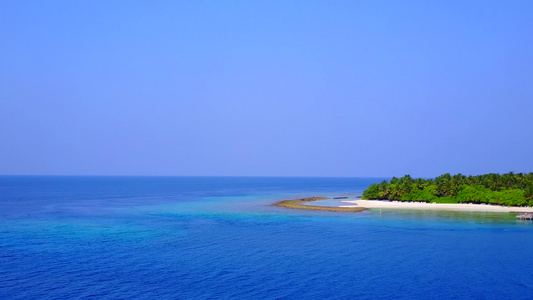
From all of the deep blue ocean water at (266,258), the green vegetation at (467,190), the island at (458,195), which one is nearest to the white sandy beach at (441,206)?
the island at (458,195)

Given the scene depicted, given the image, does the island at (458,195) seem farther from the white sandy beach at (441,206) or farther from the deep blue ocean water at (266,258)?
the deep blue ocean water at (266,258)

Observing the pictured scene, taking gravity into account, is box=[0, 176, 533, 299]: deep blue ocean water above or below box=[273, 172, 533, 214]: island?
below

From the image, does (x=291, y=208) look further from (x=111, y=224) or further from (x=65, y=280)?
(x=65, y=280)

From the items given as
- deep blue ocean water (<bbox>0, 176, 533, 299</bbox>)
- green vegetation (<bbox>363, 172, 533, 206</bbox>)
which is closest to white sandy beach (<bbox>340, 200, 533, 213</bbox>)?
green vegetation (<bbox>363, 172, 533, 206</bbox>)

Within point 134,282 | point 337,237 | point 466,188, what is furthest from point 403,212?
point 134,282

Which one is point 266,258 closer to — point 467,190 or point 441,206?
point 441,206

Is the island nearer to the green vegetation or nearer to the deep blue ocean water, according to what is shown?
the green vegetation

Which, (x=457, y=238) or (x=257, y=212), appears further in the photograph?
(x=257, y=212)

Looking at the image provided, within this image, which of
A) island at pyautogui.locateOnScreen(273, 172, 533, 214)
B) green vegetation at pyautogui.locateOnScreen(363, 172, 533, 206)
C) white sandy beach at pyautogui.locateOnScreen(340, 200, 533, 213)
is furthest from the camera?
green vegetation at pyautogui.locateOnScreen(363, 172, 533, 206)
